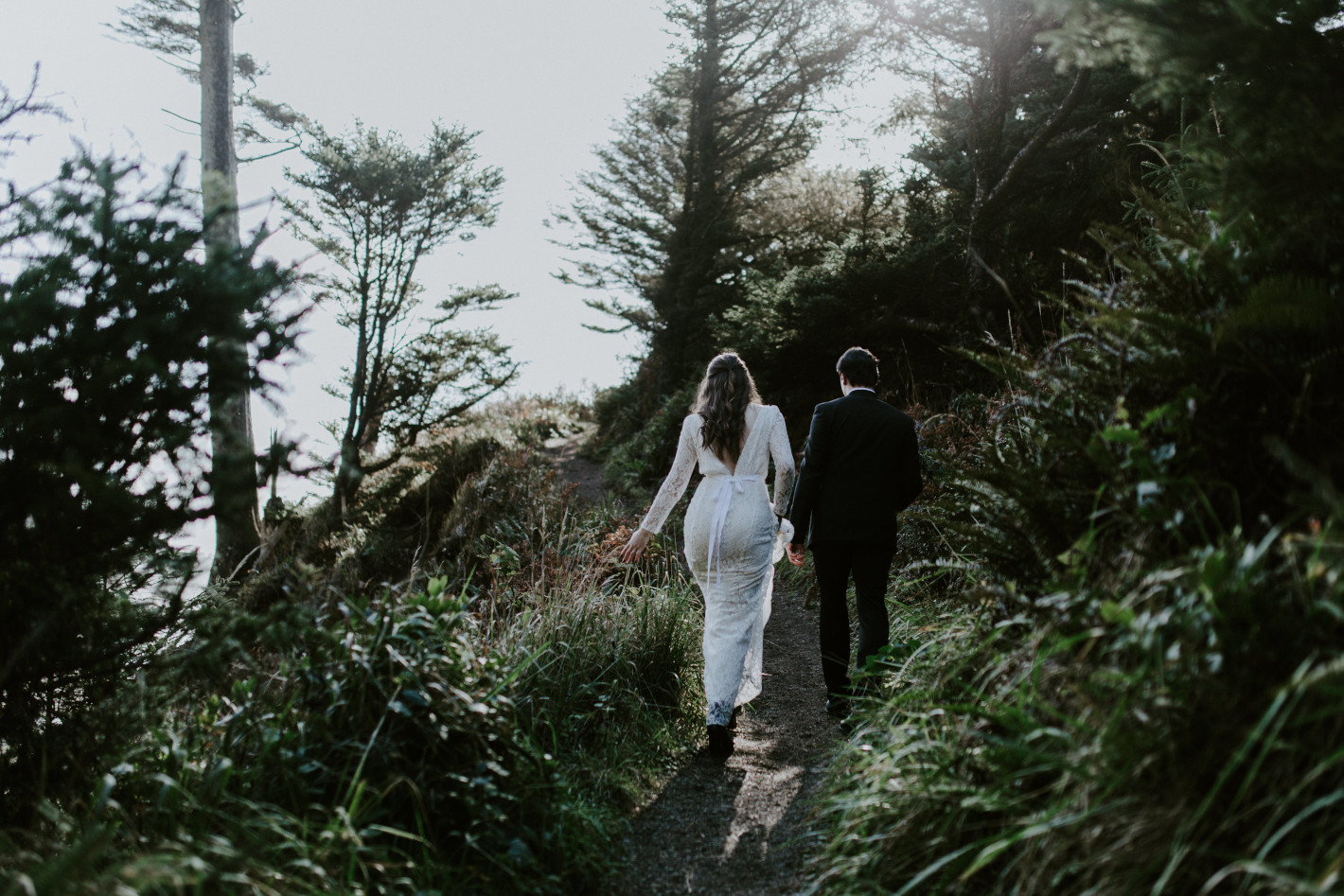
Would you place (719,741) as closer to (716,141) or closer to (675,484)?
(675,484)

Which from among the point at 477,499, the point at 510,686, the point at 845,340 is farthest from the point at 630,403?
the point at 510,686

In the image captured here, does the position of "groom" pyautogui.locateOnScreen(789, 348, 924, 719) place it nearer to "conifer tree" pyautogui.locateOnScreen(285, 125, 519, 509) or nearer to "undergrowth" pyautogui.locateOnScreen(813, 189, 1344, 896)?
"undergrowth" pyautogui.locateOnScreen(813, 189, 1344, 896)

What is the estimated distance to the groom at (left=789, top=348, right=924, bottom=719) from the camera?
14.0 ft

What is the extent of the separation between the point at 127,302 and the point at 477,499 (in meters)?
8.49

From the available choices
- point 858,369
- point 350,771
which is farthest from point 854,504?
point 350,771

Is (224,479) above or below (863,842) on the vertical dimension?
above

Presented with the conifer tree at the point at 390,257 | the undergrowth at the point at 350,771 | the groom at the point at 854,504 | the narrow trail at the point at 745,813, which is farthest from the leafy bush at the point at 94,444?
the conifer tree at the point at 390,257

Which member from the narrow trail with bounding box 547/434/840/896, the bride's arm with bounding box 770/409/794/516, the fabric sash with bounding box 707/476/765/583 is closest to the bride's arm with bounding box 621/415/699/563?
the fabric sash with bounding box 707/476/765/583

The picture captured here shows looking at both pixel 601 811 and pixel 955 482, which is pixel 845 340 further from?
pixel 601 811

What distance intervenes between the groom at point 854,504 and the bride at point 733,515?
0.72ft

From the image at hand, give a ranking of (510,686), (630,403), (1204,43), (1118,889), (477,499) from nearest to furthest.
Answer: (1118,889) → (1204,43) → (510,686) → (477,499) → (630,403)

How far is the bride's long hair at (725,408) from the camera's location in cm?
426

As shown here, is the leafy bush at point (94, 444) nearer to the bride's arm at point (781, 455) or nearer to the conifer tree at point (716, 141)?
the bride's arm at point (781, 455)

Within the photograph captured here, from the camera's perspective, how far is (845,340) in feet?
33.1
